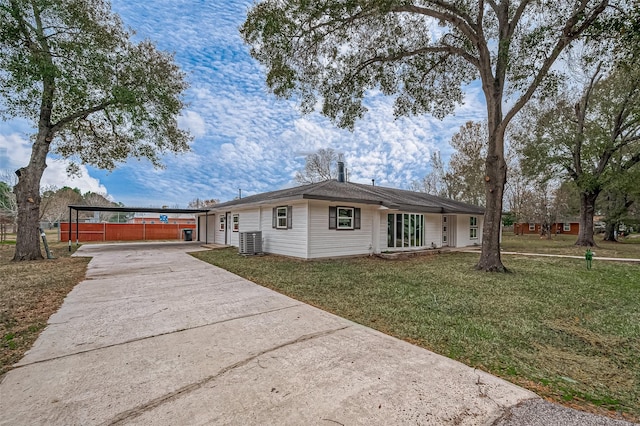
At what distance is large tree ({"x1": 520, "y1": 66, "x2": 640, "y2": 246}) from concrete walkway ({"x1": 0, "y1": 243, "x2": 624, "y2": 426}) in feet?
64.2

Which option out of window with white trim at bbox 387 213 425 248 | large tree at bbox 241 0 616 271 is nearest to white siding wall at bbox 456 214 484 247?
window with white trim at bbox 387 213 425 248

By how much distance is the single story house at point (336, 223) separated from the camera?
10.2 meters

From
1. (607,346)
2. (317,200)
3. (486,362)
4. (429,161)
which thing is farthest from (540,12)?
(429,161)

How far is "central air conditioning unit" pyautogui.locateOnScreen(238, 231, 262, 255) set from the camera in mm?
11469

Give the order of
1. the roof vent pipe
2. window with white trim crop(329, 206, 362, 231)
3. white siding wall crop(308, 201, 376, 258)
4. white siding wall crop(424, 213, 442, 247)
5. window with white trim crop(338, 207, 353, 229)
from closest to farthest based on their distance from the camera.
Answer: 1. white siding wall crop(308, 201, 376, 258)
2. window with white trim crop(329, 206, 362, 231)
3. window with white trim crop(338, 207, 353, 229)
4. white siding wall crop(424, 213, 442, 247)
5. the roof vent pipe

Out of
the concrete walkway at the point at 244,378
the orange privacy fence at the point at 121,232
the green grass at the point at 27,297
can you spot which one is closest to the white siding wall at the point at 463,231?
the concrete walkway at the point at 244,378

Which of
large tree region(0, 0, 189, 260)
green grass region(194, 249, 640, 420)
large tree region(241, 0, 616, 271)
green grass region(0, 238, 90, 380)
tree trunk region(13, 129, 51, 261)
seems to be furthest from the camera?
tree trunk region(13, 129, 51, 261)

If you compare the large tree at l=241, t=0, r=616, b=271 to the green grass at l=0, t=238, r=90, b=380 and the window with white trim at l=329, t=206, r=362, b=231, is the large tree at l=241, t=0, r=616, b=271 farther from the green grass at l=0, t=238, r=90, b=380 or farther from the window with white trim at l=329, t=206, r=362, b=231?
the green grass at l=0, t=238, r=90, b=380

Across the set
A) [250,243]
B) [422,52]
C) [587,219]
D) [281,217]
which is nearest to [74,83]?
[250,243]

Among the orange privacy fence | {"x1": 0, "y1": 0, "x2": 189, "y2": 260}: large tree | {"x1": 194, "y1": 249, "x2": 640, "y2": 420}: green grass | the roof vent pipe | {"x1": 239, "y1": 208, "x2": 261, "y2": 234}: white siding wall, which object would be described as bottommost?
{"x1": 194, "y1": 249, "x2": 640, "y2": 420}: green grass

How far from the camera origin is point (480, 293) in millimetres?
5812

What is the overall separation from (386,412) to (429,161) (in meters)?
28.9

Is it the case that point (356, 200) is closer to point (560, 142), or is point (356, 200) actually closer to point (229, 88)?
point (229, 88)

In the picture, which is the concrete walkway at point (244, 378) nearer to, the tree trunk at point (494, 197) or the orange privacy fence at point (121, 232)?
the tree trunk at point (494, 197)
